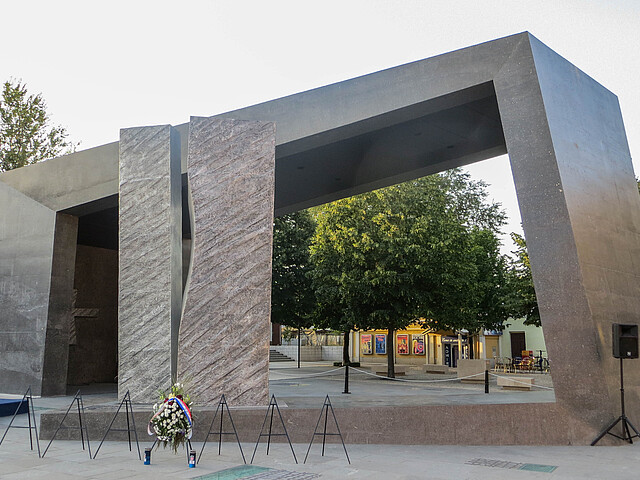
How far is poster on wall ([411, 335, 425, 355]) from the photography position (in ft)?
142

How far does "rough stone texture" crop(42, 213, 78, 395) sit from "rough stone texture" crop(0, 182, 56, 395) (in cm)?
15

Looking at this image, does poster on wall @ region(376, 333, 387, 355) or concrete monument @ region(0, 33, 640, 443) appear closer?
concrete monument @ region(0, 33, 640, 443)

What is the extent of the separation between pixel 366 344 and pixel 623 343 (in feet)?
118

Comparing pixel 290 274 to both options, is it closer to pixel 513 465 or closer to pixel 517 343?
pixel 513 465

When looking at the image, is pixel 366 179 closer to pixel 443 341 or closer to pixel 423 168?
pixel 423 168

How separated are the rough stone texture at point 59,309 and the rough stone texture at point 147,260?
17.2 feet

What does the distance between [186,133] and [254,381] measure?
6663mm

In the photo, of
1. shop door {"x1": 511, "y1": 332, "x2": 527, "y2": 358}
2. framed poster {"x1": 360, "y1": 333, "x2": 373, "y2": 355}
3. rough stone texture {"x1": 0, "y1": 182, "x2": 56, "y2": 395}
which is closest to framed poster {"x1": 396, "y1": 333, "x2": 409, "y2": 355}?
framed poster {"x1": 360, "y1": 333, "x2": 373, "y2": 355}

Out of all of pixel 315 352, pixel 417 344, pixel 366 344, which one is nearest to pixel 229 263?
pixel 417 344

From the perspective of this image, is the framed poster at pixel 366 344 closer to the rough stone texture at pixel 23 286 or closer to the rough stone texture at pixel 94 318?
the rough stone texture at pixel 94 318

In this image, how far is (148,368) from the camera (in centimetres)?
1281

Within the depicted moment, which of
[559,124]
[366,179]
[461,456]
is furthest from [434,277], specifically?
[461,456]

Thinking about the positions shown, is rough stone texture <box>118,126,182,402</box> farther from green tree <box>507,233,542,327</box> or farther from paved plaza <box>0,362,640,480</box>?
green tree <box>507,233,542,327</box>

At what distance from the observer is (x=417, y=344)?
143ft
